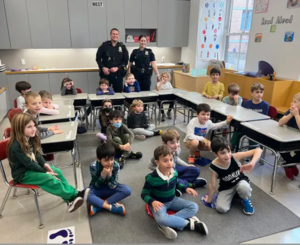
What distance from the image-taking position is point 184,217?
200cm

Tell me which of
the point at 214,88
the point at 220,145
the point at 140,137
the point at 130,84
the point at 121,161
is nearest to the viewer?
the point at 220,145

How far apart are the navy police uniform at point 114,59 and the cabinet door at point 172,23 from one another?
204 centimetres

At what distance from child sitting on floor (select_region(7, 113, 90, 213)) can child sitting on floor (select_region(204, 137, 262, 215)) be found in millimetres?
1222

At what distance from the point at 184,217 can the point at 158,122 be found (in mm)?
2946

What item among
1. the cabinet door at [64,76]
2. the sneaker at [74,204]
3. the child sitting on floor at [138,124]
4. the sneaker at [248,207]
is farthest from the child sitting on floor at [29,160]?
the cabinet door at [64,76]

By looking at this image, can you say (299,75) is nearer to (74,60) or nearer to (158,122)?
(158,122)

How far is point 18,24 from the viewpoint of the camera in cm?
550

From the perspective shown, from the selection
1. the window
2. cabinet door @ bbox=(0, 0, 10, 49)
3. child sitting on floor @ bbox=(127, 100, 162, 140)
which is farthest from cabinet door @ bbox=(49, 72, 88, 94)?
the window

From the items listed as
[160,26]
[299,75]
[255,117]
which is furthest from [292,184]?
[160,26]

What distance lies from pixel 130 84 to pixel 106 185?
2.73 metres

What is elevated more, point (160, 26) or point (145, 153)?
point (160, 26)

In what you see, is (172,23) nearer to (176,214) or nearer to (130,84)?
(130,84)

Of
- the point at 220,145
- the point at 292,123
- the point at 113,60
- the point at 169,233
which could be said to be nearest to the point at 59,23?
the point at 113,60

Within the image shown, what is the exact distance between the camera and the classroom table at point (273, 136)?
2.29 meters
